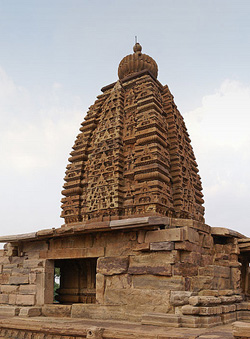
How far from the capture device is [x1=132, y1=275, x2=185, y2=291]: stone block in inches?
282

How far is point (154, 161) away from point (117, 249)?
2459 millimetres

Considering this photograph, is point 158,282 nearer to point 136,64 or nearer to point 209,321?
point 209,321

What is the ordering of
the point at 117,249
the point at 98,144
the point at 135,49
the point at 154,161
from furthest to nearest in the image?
1. the point at 135,49
2. the point at 98,144
3. the point at 154,161
4. the point at 117,249

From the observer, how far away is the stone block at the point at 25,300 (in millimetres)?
9091

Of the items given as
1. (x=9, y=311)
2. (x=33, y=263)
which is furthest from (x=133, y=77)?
(x=9, y=311)

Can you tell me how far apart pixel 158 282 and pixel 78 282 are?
385cm

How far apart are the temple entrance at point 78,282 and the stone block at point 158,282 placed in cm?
277

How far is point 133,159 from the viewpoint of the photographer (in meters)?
9.66

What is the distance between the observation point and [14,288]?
378 inches

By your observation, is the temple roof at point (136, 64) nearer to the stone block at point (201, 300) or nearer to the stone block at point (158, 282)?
the stone block at point (158, 282)

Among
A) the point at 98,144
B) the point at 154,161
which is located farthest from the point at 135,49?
the point at 154,161

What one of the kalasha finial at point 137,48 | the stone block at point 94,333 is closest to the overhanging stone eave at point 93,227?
the stone block at point 94,333

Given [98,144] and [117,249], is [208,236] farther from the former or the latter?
[98,144]

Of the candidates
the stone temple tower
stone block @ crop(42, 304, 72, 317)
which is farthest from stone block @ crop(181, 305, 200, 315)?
stone block @ crop(42, 304, 72, 317)
